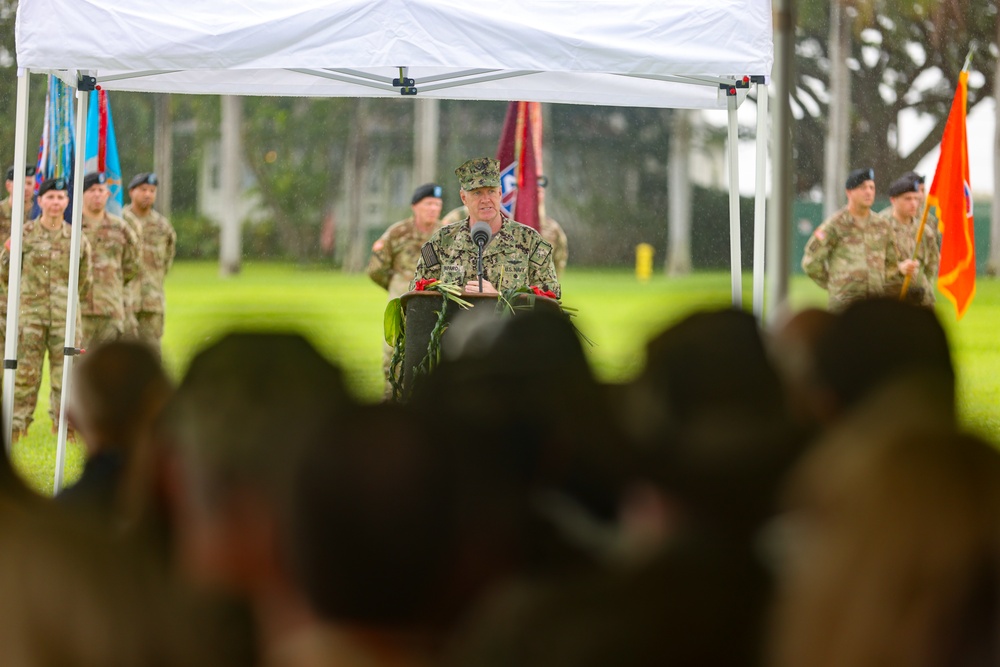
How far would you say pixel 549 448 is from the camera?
82.5 inches

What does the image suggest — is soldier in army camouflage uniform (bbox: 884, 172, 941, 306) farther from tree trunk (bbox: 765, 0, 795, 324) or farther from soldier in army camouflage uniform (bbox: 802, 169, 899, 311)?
tree trunk (bbox: 765, 0, 795, 324)

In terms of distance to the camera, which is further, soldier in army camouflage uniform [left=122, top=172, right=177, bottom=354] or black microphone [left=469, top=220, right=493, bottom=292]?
soldier in army camouflage uniform [left=122, top=172, right=177, bottom=354]

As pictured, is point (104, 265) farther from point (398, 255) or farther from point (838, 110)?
point (838, 110)

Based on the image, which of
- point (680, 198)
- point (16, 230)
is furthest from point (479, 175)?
point (680, 198)

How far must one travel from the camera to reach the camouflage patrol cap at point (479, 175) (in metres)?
6.43

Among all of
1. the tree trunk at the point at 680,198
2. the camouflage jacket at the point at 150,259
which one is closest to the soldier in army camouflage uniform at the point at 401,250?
the camouflage jacket at the point at 150,259

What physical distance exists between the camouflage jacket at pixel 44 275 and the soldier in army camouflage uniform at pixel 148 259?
34.5 inches

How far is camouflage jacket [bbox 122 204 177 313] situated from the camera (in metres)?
10.1

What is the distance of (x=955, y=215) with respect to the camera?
708 cm

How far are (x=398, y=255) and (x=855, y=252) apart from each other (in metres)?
3.36

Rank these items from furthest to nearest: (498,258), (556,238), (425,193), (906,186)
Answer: (556,238) < (906,186) < (425,193) < (498,258)

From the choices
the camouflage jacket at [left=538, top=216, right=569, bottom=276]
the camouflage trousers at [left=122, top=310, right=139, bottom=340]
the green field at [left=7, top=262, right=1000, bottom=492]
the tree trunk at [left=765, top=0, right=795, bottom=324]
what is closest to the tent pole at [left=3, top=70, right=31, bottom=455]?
the green field at [left=7, top=262, right=1000, bottom=492]

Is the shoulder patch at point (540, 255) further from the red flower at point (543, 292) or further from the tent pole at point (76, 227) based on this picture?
the tent pole at point (76, 227)

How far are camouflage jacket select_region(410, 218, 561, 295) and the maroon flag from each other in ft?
14.2
